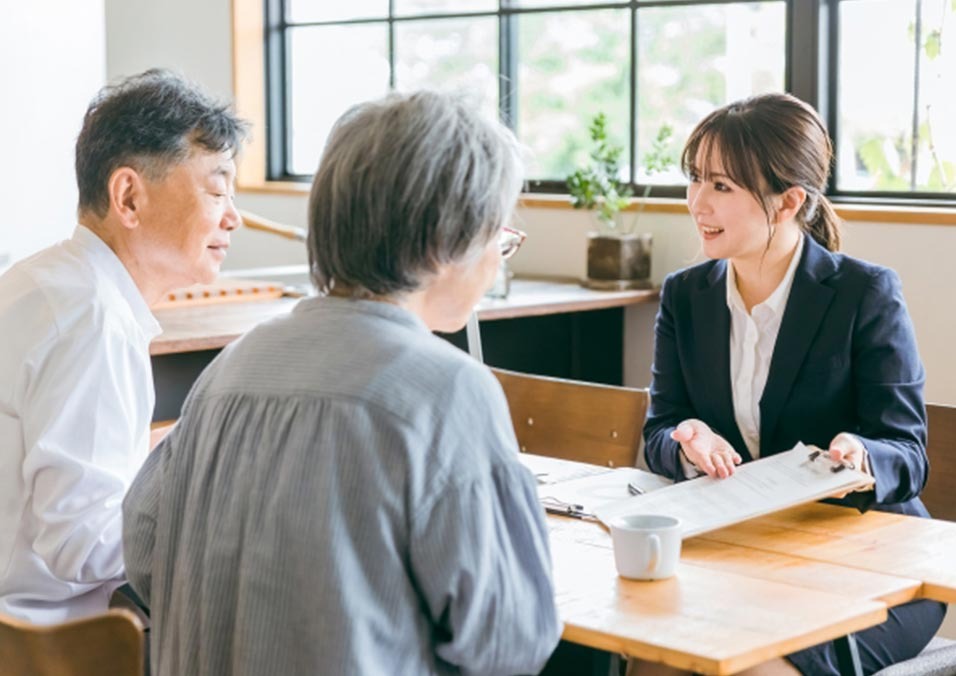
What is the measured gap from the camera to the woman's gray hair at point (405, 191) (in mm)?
1384

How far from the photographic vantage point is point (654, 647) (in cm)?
154

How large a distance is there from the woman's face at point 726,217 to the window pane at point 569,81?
1.99m

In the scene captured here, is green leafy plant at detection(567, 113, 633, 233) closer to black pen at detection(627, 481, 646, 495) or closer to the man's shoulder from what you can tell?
black pen at detection(627, 481, 646, 495)

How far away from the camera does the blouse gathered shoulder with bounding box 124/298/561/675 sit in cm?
133

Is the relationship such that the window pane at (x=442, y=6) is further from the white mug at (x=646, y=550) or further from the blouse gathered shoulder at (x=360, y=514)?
the blouse gathered shoulder at (x=360, y=514)

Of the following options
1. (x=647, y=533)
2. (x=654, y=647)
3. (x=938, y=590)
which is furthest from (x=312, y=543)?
(x=938, y=590)

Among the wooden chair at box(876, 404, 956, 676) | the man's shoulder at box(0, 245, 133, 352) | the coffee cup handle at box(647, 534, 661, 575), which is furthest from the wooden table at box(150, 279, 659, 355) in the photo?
the coffee cup handle at box(647, 534, 661, 575)

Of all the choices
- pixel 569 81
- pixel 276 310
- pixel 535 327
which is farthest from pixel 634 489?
pixel 569 81

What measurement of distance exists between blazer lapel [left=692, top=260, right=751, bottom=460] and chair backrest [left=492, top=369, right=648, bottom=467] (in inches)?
10.0

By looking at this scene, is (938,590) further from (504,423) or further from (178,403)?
(178,403)

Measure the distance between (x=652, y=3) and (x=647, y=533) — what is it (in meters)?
2.88

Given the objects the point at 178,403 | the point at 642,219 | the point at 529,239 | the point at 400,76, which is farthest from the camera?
the point at 400,76

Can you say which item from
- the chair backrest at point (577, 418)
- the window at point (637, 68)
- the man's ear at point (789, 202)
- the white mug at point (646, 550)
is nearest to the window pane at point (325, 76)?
the window at point (637, 68)

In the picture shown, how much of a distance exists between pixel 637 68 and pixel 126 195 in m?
2.61
